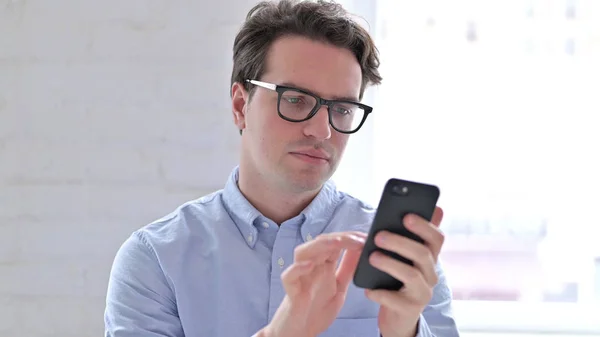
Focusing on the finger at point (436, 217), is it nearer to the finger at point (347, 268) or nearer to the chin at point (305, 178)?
the finger at point (347, 268)

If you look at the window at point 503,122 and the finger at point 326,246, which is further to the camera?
the window at point 503,122

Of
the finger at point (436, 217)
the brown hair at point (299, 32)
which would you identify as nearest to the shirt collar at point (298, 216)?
the brown hair at point (299, 32)

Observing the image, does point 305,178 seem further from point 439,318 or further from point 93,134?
point 93,134

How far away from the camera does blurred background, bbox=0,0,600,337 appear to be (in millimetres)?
1982

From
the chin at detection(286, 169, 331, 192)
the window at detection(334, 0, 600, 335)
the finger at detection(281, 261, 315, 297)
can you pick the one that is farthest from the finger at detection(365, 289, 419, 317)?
the window at detection(334, 0, 600, 335)

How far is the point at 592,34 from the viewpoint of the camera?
2145mm

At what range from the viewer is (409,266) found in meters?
1.13

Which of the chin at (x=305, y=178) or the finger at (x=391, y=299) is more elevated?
the chin at (x=305, y=178)

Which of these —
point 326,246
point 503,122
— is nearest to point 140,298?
point 326,246

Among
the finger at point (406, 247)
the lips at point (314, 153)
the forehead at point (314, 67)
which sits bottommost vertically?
the finger at point (406, 247)

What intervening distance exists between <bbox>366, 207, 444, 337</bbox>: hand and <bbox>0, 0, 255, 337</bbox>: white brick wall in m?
0.90

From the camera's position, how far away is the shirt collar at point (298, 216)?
159 cm

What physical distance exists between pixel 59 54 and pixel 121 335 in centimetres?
89

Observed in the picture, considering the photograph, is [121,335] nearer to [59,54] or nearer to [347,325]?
[347,325]
